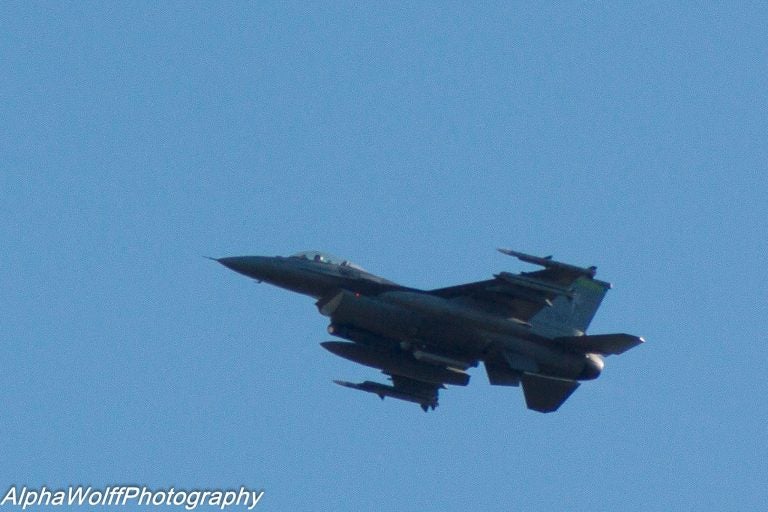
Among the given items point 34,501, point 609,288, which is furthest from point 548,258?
point 34,501

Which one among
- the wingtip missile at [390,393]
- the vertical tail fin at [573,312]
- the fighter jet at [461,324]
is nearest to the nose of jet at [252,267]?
the fighter jet at [461,324]

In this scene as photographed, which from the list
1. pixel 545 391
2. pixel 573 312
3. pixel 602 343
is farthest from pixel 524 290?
pixel 573 312

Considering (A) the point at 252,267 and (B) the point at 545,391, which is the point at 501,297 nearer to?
(B) the point at 545,391

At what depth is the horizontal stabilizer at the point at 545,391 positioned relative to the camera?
3044cm

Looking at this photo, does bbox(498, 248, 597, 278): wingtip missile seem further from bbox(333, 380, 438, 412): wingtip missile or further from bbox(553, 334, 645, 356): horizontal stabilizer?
bbox(333, 380, 438, 412): wingtip missile

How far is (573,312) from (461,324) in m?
3.39

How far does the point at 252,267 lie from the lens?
30.0m

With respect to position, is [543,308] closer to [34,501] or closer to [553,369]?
[553,369]

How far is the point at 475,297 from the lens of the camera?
29.9 meters

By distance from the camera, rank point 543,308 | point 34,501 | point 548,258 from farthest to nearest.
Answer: point 543,308
point 548,258
point 34,501

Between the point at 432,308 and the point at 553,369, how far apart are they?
320cm

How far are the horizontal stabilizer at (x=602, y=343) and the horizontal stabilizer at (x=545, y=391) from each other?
77 cm

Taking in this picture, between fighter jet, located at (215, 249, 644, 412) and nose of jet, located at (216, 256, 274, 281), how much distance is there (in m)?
0.02

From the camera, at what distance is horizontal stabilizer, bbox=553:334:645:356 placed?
2923 cm
